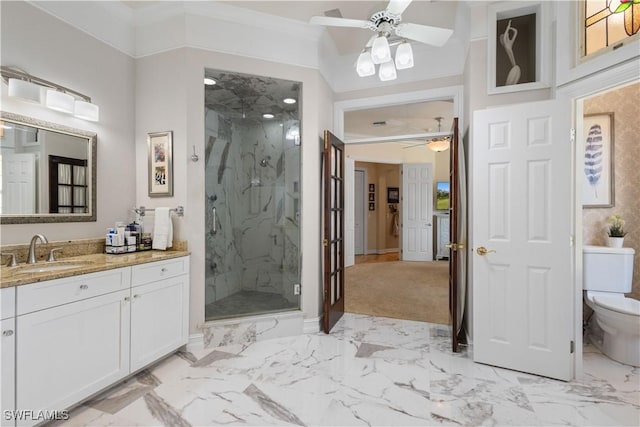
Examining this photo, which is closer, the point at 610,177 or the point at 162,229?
the point at 162,229

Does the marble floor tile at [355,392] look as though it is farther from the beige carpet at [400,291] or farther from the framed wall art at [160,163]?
the framed wall art at [160,163]

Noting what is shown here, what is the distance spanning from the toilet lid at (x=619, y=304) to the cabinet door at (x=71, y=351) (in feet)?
11.9

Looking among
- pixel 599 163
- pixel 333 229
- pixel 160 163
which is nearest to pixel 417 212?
pixel 599 163

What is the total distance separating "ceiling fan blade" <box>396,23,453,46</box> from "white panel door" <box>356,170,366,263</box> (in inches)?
231

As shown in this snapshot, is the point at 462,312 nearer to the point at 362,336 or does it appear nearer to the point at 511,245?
the point at 511,245

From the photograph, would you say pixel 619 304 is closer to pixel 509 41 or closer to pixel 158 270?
pixel 509 41

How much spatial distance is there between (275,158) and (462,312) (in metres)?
2.67

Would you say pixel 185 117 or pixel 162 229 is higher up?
pixel 185 117

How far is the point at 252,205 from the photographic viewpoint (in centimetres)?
387

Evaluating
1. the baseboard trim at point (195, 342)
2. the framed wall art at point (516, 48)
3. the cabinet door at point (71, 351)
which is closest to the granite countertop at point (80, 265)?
the cabinet door at point (71, 351)

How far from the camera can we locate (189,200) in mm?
2668

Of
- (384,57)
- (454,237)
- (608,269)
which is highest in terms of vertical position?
(384,57)

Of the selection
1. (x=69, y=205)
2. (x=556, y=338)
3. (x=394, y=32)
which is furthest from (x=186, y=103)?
(x=556, y=338)

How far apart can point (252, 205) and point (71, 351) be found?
238 centimetres
